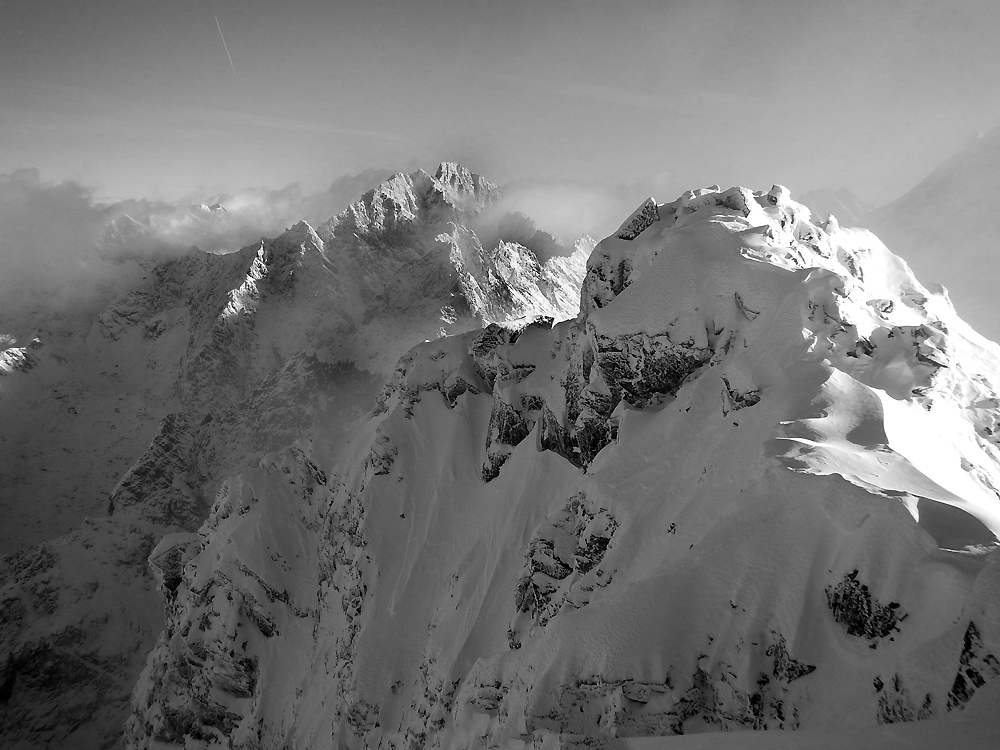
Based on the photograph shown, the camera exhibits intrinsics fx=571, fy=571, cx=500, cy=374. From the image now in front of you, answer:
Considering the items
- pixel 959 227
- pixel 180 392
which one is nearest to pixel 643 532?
pixel 959 227

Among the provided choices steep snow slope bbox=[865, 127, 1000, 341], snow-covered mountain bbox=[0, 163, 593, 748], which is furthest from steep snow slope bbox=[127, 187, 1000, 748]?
steep snow slope bbox=[865, 127, 1000, 341]

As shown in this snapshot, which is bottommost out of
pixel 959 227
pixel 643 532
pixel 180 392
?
pixel 643 532

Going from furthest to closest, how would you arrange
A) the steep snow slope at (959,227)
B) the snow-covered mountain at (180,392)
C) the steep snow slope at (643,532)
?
the snow-covered mountain at (180,392), the steep snow slope at (959,227), the steep snow slope at (643,532)

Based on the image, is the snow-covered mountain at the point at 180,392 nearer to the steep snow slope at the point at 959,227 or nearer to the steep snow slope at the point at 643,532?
the steep snow slope at the point at 643,532

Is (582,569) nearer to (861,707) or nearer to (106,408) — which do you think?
(861,707)

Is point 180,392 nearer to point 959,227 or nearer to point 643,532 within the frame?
point 643,532

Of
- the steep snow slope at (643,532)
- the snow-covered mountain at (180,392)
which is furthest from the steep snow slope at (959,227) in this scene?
the snow-covered mountain at (180,392)

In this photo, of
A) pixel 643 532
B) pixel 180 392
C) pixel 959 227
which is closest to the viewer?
pixel 643 532
